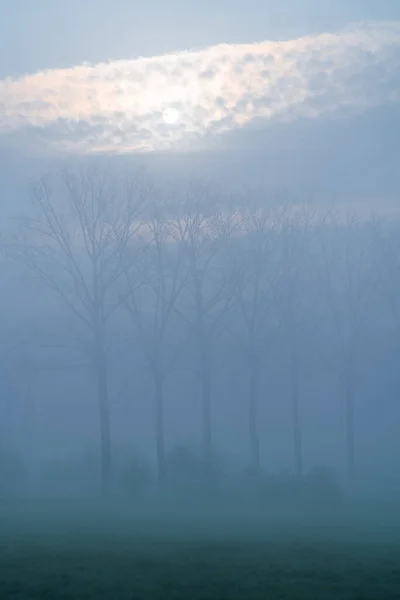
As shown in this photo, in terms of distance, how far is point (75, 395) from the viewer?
209 ft

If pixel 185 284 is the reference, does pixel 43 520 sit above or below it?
below

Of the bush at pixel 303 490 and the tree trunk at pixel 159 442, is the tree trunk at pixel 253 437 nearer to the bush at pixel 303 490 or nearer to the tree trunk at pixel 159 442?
the bush at pixel 303 490

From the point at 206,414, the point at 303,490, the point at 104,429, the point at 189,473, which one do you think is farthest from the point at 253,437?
the point at 104,429

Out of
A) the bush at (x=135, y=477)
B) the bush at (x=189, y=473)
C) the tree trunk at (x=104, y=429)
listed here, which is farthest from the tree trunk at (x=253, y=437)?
the tree trunk at (x=104, y=429)

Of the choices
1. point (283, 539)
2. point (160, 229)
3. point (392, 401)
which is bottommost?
point (283, 539)

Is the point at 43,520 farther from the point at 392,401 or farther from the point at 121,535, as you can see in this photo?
the point at 392,401

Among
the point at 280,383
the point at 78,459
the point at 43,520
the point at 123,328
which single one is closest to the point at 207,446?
the point at 78,459

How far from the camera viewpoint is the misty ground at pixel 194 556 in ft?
42.1

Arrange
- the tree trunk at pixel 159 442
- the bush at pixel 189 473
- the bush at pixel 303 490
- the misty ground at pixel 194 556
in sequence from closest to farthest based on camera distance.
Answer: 1. the misty ground at pixel 194 556
2. the bush at pixel 303 490
3. the bush at pixel 189 473
4. the tree trunk at pixel 159 442

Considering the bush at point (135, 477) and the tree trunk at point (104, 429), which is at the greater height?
the tree trunk at point (104, 429)

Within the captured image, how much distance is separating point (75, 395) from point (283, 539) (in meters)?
46.0

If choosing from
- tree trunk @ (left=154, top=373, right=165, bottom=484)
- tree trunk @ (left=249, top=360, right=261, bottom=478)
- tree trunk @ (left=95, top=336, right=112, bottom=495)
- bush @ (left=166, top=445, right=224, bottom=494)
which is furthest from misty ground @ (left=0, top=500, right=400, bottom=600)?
tree trunk @ (left=249, top=360, right=261, bottom=478)

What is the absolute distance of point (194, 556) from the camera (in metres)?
16.0

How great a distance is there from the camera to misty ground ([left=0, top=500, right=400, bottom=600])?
12.8m
